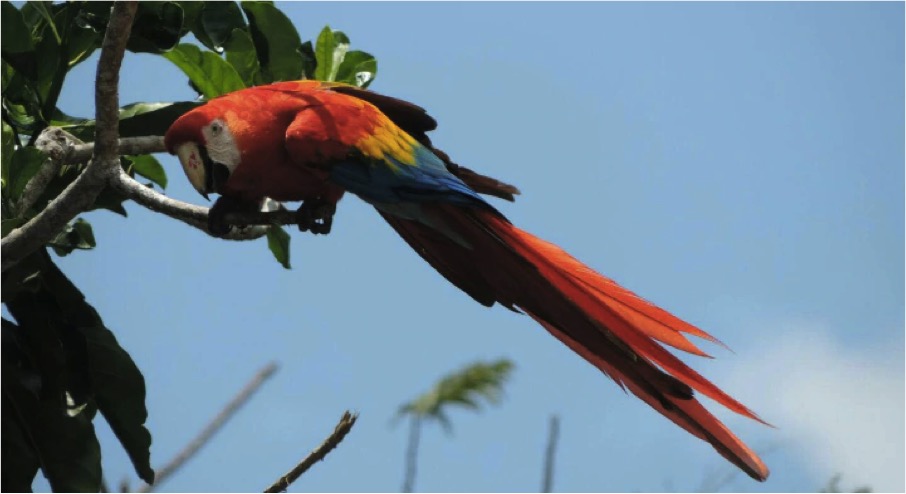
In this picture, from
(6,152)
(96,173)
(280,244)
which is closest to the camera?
(96,173)

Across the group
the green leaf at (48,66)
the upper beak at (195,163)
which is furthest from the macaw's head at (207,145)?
the green leaf at (48,66)

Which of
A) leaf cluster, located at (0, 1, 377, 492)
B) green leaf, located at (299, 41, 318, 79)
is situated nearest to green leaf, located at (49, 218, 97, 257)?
leaf cluster, located at (0, 1, 377, 492)

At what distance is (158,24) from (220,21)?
6.4 inches

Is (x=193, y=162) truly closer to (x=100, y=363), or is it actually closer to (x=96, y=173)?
(x=96, y=173)

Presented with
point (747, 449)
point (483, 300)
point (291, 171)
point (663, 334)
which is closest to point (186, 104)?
point (291, 171)

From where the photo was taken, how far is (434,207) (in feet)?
6.77

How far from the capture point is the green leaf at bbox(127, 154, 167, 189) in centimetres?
252

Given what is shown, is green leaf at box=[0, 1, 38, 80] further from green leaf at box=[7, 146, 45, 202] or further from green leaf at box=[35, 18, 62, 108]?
green leaf at box=[7, 146, 45, 202]

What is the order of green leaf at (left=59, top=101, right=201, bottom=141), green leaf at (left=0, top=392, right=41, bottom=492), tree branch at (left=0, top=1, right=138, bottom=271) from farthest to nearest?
green leaf at (left=59, top=101, right=201, bottom=141), green leaf at (left=0, top=392, right=41, bottom=492), tree branch at (left=0, top=1, right=138, bottom=271)

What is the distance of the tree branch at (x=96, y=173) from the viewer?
74.0 inches

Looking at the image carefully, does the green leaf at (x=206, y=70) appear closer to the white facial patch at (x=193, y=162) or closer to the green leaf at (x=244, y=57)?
the green leaf at (x=244, y=57)

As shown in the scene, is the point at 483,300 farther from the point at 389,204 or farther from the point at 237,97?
the point at 237,97

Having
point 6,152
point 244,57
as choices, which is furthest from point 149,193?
point 244,57

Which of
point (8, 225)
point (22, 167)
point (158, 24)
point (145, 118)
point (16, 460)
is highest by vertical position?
point (158, 24)
